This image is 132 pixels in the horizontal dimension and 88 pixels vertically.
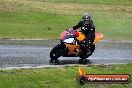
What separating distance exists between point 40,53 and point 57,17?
13746mm

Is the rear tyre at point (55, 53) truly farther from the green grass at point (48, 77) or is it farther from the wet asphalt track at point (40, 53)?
the green grass at point (48, 77)

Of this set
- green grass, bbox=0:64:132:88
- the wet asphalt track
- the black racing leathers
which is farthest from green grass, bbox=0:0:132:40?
green grass, bbox=0:64:132:88

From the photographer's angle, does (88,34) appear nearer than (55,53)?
No

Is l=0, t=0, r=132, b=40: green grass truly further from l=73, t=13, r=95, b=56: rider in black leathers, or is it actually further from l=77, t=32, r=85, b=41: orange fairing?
l=73, t=13, r=95, b=56: rider in black leathers

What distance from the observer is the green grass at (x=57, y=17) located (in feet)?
80.5

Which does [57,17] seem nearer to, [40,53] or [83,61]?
[40,53]

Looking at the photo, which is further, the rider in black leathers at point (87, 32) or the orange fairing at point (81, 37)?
the orange fairing at point (81, 37)

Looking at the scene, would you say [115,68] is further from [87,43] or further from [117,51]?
[117,51]

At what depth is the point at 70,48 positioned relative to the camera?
15.9 metres

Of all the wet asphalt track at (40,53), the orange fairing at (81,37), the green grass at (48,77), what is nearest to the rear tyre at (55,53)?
the wet asphalt track at (40,53)

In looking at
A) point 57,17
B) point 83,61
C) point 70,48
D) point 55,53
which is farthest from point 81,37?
point 57,17

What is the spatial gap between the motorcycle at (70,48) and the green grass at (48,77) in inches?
69.9

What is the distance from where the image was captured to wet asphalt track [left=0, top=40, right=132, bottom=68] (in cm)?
1535

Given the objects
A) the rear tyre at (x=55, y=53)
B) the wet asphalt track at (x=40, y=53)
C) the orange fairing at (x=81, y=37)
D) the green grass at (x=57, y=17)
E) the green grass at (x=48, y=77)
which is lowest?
the green grass at (x=57, y=17)
